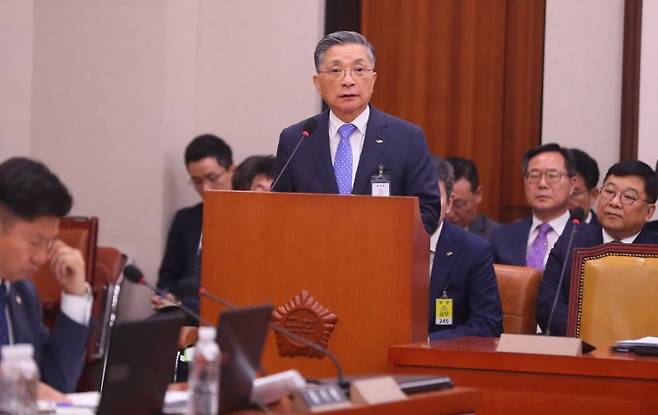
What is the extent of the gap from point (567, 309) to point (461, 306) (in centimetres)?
42

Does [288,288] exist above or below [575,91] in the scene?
below

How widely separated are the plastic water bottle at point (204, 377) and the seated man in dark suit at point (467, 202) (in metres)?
3.64

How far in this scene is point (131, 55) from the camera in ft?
20.6

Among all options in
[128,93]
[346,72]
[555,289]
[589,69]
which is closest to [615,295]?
[555,289]

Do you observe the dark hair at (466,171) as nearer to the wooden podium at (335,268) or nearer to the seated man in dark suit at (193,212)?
the seated man in dark suit at (193,212)

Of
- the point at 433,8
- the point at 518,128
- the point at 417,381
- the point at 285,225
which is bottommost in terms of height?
the point at 417,381

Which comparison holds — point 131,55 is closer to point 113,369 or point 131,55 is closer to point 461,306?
point 461,306

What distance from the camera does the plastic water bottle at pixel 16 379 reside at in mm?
2238

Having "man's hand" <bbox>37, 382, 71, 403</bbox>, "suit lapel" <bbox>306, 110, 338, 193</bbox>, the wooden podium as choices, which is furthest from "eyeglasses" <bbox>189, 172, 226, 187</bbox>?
"man's hand" <bbox>37, 382, 71, 403</bbox>

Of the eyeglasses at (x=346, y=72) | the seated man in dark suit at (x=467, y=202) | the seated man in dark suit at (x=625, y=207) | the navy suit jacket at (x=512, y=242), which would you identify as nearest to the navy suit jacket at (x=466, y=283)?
the seated man in dark suit at (x=625, y=207)

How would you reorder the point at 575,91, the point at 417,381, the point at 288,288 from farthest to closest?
1. the point at 575,91
2. the point at 288,288
3. the point at 417,381

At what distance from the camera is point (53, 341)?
115 inches

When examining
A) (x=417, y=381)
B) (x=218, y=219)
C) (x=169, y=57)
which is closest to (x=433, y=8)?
(x=169, y=57)

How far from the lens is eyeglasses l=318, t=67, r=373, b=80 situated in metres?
4.05
